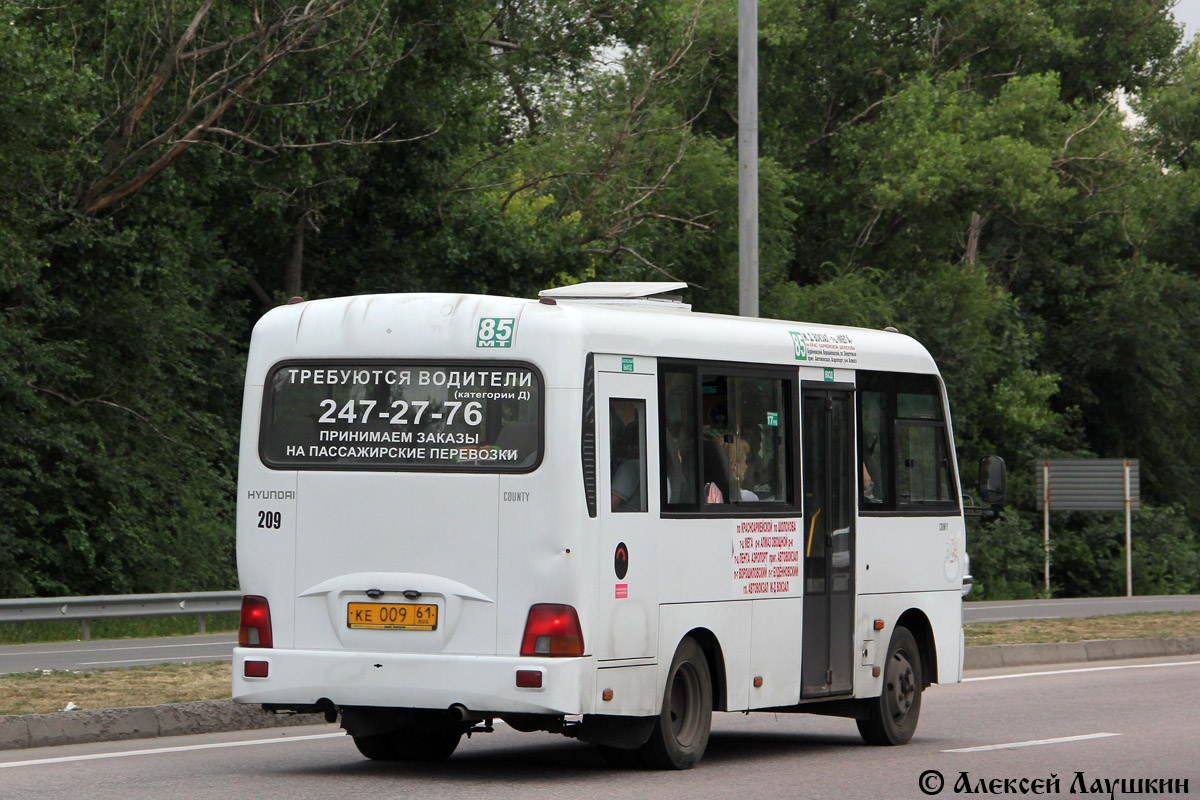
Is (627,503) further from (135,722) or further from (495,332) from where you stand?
(135,722)

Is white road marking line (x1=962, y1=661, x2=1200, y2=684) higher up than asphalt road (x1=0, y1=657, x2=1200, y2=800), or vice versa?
asphalt road (x1=0, y1=657, x2=1200, y2=800)

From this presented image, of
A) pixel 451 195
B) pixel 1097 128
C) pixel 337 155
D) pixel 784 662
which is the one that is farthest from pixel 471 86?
pixel 784 662

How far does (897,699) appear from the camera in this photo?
508 inches

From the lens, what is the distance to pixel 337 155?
100 feet

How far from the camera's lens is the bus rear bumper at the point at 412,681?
9.75 meters

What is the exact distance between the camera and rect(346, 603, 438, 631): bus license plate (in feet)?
33.0

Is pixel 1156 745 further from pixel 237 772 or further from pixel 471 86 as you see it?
pixel 471 86

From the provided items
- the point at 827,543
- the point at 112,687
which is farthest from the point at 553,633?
the point at 112,687

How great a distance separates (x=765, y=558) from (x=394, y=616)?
2.59 metres

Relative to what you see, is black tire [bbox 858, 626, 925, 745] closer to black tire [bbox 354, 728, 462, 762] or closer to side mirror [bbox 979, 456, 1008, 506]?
side mirror [bbox 979, 456, 1008, 506]

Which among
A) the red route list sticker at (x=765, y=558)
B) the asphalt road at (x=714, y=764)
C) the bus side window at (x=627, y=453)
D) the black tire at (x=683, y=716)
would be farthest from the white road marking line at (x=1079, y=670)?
the bus side window at (x=627, y=453)

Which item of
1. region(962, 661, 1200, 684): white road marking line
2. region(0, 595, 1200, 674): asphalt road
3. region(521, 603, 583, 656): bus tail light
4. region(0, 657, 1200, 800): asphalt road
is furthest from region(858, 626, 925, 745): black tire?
region(0, 595, 1200, 674): asphalt road

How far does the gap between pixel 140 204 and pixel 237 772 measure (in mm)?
18877

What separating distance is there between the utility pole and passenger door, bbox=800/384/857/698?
19.1 feet
